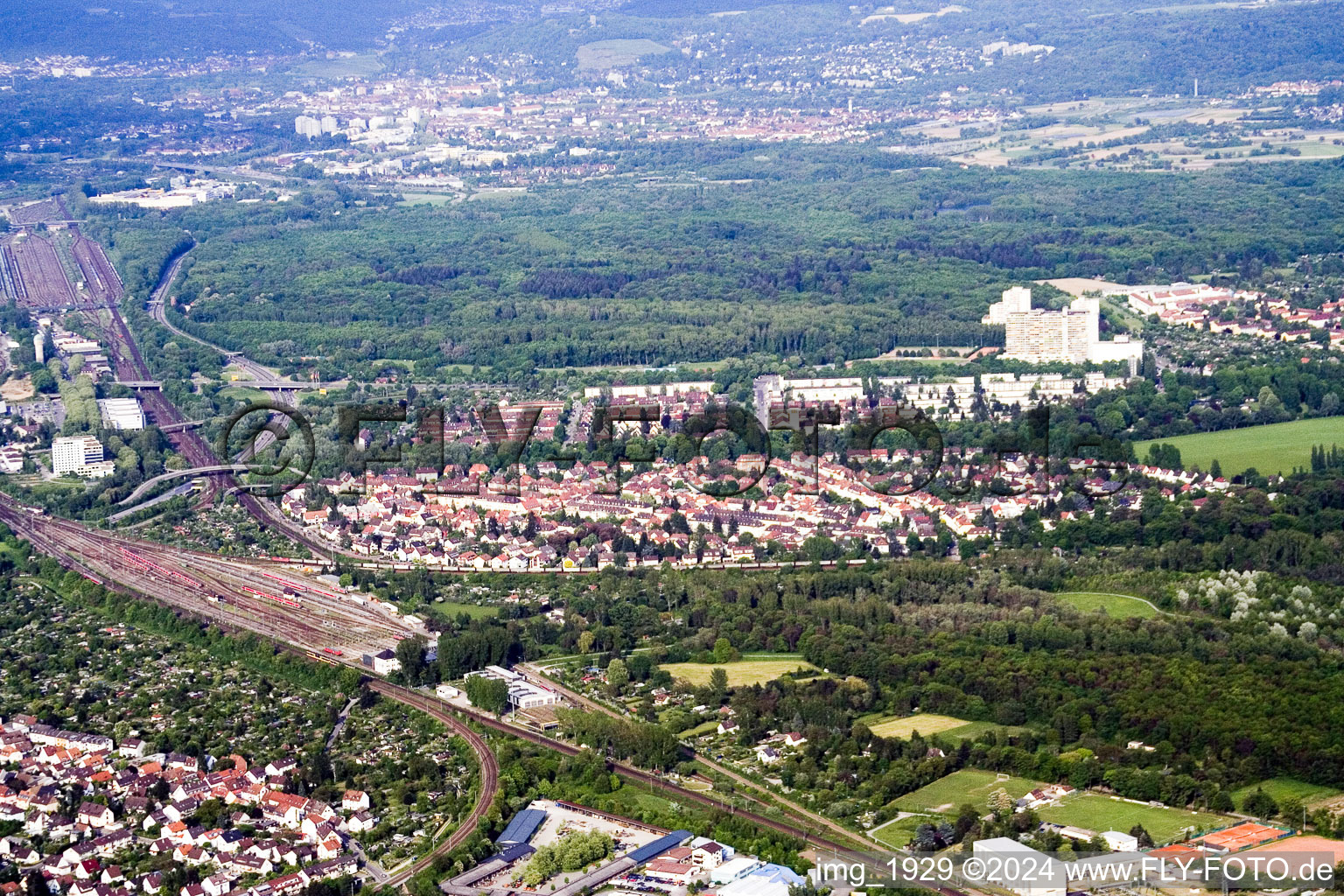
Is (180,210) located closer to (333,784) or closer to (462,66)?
(462,66)

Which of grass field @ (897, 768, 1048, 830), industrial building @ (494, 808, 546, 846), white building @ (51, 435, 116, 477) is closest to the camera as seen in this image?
industrial building @ (494, 808, 546, 846)

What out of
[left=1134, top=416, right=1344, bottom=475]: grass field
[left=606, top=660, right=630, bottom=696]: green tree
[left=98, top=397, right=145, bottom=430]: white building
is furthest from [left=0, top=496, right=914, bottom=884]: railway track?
[left=1134, top=416, right=1344, bottom=475]: grass field

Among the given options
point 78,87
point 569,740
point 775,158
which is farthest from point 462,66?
point 569,740

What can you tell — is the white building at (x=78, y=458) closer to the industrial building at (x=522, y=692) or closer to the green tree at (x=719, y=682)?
the industrial building at (x=522, y=692)

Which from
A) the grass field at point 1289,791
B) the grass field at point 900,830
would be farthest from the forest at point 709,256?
the grass field at point 900,830

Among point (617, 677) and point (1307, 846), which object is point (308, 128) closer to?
point (617, 677)

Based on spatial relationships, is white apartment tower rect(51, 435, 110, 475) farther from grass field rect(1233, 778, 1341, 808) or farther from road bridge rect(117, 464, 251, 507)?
grass field rect(1233, 778, 1341, 808)
